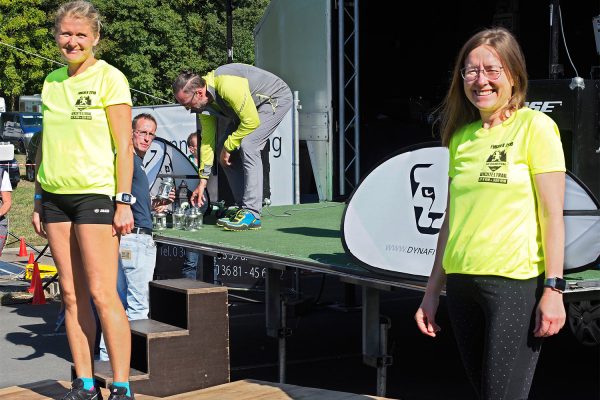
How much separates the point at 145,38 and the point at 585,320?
3158cm

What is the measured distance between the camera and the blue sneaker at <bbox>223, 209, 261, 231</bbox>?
298 inches

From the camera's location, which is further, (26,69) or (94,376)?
(26,69)

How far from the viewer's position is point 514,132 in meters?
3.05

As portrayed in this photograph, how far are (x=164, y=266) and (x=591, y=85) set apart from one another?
15.3ft

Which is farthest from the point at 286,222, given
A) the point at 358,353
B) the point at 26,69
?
the point at 26,69

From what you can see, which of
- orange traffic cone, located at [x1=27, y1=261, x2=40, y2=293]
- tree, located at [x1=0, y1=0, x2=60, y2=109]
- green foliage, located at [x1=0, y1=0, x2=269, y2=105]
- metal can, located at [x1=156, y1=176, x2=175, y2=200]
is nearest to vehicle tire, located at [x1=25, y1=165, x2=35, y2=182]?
green foliage, located at [x1=0, y1=0, x2=269, y2=105]

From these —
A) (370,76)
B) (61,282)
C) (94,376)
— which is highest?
(370,76)

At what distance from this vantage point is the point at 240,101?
24.1 feet

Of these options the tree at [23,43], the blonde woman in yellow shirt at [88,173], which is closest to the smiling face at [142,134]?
the blonde woman in yellow shirt at [88,173]

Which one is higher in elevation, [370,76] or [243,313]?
[370,76]

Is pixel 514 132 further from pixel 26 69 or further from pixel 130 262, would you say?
pixel 26 69

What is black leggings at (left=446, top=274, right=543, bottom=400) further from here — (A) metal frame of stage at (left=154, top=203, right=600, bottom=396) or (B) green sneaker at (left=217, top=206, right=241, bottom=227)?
(B) green sneaker at (left=217, top=206, right=241, bottom=227)

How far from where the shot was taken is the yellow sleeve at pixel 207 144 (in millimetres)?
8122

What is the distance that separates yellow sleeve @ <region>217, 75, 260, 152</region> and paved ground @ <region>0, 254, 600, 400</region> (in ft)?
4.89
